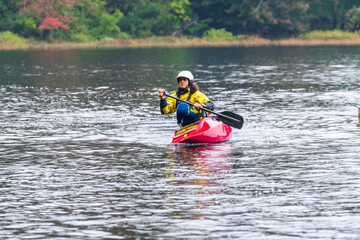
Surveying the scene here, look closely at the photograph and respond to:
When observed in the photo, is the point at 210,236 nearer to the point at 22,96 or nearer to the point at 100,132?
the point at 100,132

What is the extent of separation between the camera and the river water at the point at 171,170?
9375mm

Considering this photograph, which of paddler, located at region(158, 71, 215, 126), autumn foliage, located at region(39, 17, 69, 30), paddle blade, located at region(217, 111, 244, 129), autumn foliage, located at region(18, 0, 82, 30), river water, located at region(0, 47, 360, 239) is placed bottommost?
river water, located at region(0, 47, 360, 239)

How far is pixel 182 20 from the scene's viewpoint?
91.1 meters

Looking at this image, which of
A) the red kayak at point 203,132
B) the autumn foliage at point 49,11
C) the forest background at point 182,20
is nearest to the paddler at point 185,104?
the red kayak at point 203,132

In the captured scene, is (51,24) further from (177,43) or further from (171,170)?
(171,170)

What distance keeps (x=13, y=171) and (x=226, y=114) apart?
5512 mm

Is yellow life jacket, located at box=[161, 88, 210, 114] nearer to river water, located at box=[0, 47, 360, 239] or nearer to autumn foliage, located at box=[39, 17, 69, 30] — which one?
river water, located at box=[0, 47, 360, 239]

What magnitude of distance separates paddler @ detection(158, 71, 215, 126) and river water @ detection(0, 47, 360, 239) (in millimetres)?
738

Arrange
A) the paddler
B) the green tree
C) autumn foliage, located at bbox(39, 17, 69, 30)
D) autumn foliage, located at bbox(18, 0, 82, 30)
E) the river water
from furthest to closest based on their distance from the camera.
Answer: the green tree
autumn foliage, located at bbox(39, 17, 69, 30)
autumn foliage, located at bbox(18, 0, 82, 30)
the paddler
the river water

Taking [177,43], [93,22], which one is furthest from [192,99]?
[93,22]

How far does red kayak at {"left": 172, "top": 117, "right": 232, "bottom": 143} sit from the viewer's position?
15789 mm

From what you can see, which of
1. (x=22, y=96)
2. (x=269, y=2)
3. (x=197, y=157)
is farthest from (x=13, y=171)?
(x=269, y=2)

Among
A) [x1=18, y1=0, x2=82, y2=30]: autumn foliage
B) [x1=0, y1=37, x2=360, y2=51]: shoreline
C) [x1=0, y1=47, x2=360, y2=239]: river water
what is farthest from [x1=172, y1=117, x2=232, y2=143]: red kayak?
[x1=18, y1=0, x2=82, y2=30]: autumn foliage

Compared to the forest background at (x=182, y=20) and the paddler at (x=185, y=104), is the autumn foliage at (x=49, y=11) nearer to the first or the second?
the forest background at (x=182, y=20)
